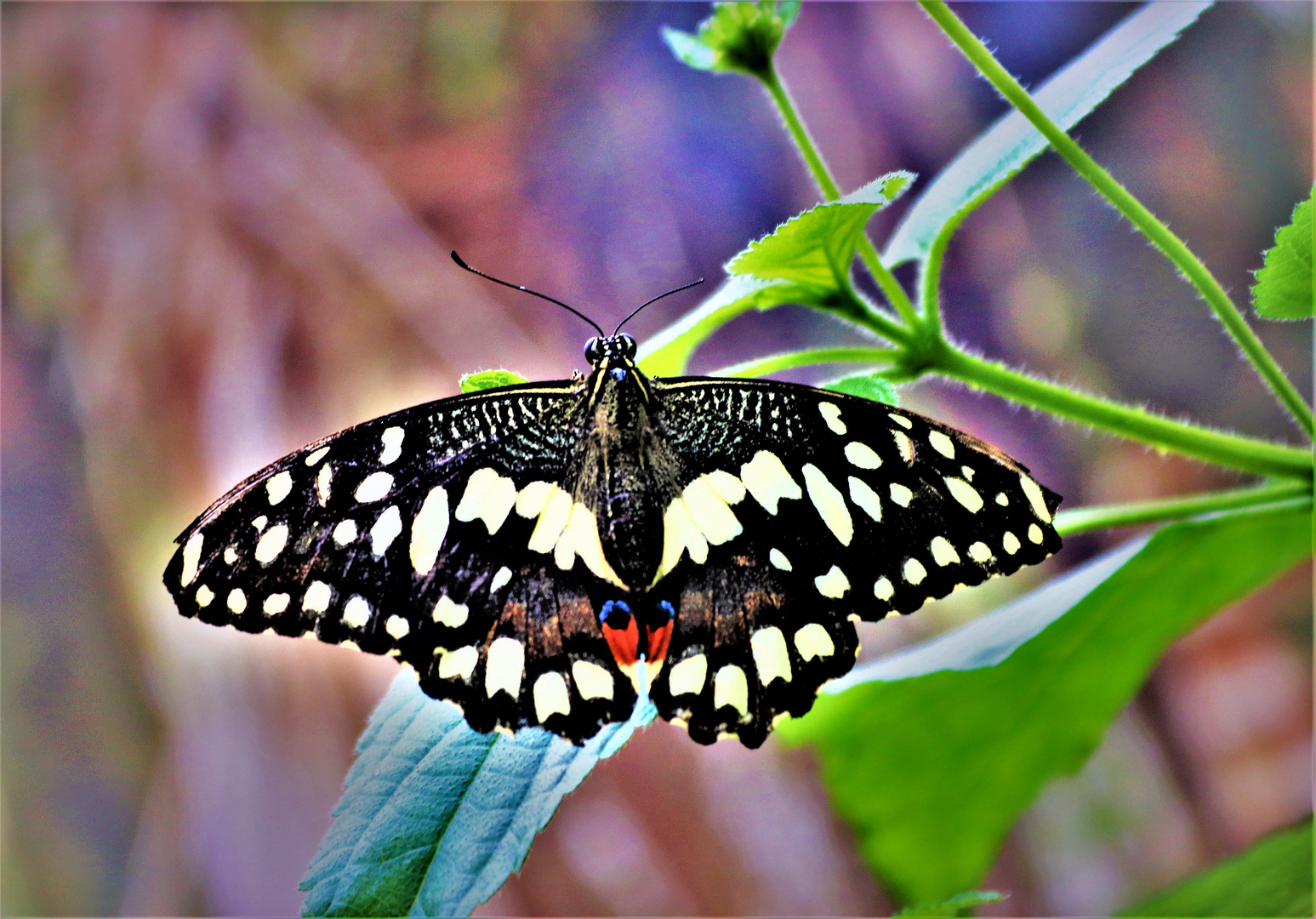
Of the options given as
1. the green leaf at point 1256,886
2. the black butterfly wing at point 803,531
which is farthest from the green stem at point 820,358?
the green leaf at point 1256,886

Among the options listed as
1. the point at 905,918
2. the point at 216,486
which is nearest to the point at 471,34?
the point at 216,486

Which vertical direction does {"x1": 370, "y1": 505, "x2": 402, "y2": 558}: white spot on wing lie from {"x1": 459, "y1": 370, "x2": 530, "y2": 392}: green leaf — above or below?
below

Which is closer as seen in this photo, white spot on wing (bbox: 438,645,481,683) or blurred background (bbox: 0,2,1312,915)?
white spot on wing (bbox: 438,645,481,683)

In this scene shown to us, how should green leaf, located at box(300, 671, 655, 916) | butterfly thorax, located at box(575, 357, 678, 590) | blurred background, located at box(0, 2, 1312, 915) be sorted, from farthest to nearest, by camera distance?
Result: blurred background, located at box(0, 2, 1312, 915)
butterfly thorax, located at box(575, 357, 678, 590)
green leaf, located at box(300, 671, 655, 916)

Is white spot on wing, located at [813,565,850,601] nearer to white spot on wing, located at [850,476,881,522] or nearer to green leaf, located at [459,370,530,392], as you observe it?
white spot on wing, located at [850,476,881,522]

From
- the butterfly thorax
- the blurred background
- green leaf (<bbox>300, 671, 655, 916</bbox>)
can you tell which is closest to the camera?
green leaf (<bbox>300, 671, 655, 916</bbox>)

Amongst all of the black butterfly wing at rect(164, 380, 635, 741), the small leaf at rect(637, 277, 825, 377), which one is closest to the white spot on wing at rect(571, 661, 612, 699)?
the black butterfly wing at rect(164, 380, 635, 741)
